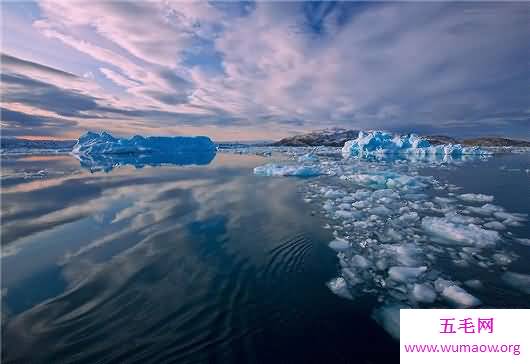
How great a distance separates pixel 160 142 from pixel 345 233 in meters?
65.4

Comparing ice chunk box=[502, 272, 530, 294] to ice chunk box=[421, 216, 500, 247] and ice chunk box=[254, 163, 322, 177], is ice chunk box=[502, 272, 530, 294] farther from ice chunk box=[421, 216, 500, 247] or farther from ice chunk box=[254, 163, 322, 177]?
ice chunk box=[254, 163, 322, 177]

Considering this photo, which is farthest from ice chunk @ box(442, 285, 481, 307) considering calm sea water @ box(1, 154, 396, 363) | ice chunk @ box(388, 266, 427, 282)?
calm sea water @ box(1, 154, 396, 363)

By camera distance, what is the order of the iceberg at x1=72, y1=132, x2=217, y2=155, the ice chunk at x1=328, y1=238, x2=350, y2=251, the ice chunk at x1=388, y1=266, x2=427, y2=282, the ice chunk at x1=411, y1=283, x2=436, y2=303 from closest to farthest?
the ice chunk at x1=411, y1=283, x2=436, y2=303, the ice chunk at x1=388, y1=266, x2=427, y2=282, the ice chunk at x1=328, y1=238, x2=350, y2=251, the iceberg at x1=72, y1=132, x2=217, y2=155

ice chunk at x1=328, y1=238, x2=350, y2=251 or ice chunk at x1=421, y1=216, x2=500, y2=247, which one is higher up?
ice chunk at x1=421, y1=216, x2=500, y2=247

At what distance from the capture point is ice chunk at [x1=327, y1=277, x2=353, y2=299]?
4.73m

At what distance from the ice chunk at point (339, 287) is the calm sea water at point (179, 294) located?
5.6 inches

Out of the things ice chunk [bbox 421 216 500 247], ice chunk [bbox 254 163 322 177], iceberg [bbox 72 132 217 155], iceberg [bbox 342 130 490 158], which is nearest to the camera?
ice chunk [bbox 421 216 500 247]

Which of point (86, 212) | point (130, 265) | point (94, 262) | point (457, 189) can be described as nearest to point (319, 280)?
point (130, 265)

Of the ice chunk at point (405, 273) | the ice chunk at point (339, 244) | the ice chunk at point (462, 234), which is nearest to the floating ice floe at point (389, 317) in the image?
the ice chunk at point (405, 273)

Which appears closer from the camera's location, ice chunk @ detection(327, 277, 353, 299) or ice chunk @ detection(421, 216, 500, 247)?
ice chunk @ detection(327, 277, 353, 299)

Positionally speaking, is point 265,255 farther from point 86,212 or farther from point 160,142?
point 160,142

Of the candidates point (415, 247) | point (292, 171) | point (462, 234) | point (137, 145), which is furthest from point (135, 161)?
point (462, 234)

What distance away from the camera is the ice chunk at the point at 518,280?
483 cm

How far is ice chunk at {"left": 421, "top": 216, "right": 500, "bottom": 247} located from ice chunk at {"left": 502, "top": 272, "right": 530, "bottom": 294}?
1.51 metres
